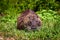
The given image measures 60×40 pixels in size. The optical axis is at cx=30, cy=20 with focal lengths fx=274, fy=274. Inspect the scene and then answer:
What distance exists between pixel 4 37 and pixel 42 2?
20.3ft

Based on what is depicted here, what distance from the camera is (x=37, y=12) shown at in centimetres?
1382

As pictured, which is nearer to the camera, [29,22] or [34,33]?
[34,33]

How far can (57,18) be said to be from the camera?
12.1 metres

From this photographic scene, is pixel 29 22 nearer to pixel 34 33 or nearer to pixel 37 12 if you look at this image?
pixel 34 33

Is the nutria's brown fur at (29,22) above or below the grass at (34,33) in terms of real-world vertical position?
above

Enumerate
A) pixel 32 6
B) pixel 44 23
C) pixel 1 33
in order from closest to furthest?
1. pixel 1 33
2. pixel 44 23
3. pixel 32 6

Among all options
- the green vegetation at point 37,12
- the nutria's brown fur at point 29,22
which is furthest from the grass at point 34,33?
the nutria's brown fur at point 29,22

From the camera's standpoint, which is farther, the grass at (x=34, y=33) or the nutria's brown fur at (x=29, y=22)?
the nutria's brown fur at (x=29, y=22)

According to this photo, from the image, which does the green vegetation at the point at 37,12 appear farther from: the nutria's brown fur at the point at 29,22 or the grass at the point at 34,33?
the nutria's brown fur at the point at 29,22

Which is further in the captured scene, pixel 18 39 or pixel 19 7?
pixel 19 7

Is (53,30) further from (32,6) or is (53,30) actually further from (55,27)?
(32,6)

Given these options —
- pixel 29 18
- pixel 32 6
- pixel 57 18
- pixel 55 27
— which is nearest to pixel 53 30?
pixel 55 27

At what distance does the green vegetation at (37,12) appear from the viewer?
9.10m

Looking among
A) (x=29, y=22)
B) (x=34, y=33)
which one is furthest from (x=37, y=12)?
(x=34, y=33)
